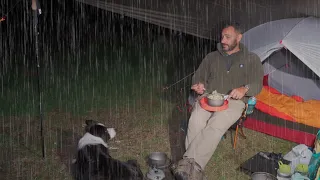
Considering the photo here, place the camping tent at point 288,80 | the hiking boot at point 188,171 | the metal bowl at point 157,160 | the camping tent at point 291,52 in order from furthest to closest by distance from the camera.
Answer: the camping tent at point 291,52 → the camping tent at point 288,80 → the metal bowl at point 157,160 → the hiking boot at point 188,171

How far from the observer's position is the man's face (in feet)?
14.3

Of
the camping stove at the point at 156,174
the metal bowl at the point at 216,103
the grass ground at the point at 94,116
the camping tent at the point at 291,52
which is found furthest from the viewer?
the camping tent at the point at 291,52

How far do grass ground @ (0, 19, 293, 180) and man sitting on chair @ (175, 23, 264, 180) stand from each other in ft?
1.54

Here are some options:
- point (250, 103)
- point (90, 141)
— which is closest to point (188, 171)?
point (90, 141)

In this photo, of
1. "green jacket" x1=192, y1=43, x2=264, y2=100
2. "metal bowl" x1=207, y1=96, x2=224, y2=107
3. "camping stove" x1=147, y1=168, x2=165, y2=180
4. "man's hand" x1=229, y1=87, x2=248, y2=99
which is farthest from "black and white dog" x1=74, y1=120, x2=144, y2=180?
"green jacket" x1=192, y1=43, x2=264, y2=100

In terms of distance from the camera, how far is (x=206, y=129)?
4078 millimetres

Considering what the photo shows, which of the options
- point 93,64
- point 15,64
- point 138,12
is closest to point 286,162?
point 138,12

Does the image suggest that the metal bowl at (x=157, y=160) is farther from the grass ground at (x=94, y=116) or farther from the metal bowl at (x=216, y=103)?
the metal bowl at (x=216, y=103)

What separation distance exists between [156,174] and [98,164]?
630mm

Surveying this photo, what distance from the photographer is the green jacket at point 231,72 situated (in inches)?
175

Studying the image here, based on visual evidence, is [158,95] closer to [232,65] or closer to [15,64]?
[232,65]

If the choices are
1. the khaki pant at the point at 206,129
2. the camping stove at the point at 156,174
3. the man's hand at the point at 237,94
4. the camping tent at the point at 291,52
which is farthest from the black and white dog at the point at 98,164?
the camping tent at the point at 291,52

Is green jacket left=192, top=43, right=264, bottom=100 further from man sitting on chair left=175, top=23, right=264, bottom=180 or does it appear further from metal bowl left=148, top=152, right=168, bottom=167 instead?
metal bowl left=148, top=152, right=168, bottom=167

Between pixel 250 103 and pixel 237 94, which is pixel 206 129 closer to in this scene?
pixel 237 94
